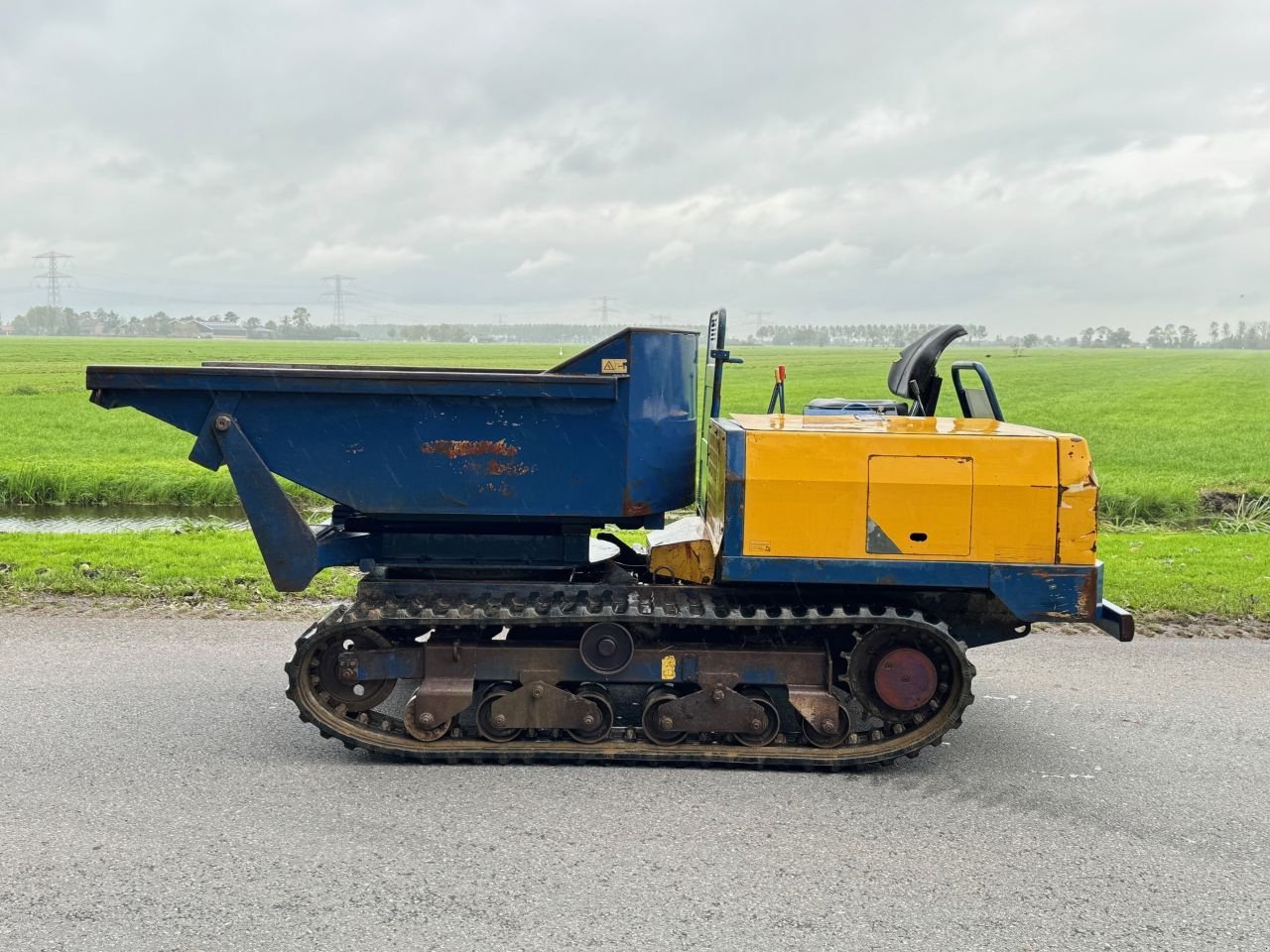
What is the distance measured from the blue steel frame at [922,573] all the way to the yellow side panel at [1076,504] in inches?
3.2

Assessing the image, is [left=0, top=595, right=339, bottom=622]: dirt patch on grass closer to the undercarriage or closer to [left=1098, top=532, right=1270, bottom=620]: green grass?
the undercarriage

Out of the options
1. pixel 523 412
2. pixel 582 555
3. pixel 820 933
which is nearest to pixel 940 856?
pixel 820 933

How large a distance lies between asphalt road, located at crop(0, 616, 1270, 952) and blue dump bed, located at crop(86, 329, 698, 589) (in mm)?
1200

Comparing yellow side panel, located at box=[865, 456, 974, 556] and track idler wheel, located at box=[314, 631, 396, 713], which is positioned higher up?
yellow side panel, located at box=[865, 456, 974, 556]

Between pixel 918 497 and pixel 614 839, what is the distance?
6.69 feet

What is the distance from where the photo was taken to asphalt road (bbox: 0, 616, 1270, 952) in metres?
3.46

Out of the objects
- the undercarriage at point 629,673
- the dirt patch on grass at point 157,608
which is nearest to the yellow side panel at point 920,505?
the undercarriage at point 629,673

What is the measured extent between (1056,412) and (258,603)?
31052 mm

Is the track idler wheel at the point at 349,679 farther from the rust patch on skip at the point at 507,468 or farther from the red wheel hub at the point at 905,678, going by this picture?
the red wheel hub at the point at 905,678

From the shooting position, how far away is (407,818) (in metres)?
4.27

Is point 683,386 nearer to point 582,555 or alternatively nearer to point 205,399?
point 582,555

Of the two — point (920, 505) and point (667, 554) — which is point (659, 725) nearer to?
point (667, 554)

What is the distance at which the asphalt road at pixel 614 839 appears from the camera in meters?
3.46

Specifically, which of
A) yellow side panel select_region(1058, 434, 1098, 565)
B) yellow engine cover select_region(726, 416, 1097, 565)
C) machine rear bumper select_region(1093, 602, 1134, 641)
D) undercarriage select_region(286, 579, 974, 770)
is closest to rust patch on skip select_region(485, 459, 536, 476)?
undercarriage select_region(286, 579, 974, 770)
